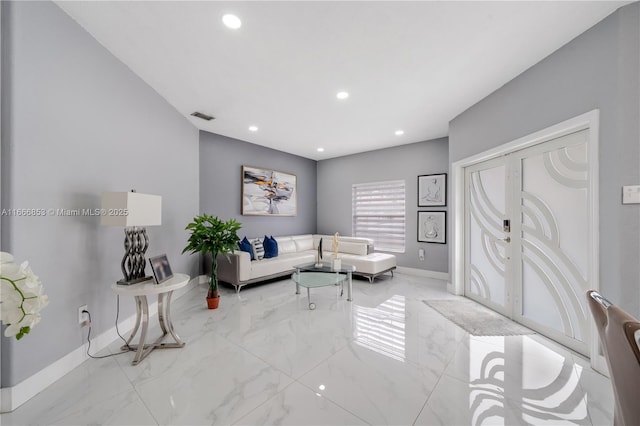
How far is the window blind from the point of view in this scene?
213 inches

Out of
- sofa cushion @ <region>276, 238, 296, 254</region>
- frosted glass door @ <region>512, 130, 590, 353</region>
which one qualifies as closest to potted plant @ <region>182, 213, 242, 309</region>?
sofa cushion @ <region>276, 238, 296, 254</region>

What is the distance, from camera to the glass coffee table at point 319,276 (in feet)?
11.1

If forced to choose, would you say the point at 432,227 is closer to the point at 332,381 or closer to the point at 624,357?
the point at 332,381

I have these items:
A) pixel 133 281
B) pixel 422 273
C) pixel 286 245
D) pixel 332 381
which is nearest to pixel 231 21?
pixel 133 281

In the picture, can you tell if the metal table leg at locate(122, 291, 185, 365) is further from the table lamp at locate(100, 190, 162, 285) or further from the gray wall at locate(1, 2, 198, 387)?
the gray wall at locate(1, 2, 198, 387)

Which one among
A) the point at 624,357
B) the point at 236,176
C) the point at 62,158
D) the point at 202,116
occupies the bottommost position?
the point at 624,357

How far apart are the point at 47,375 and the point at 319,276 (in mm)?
2819

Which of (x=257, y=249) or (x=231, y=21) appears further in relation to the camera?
(x=257, y=249)

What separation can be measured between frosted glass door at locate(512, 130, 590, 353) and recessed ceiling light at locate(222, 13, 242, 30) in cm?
304

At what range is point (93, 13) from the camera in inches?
74.9

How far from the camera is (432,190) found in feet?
16.1

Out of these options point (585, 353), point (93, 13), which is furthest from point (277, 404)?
point (93, 13)

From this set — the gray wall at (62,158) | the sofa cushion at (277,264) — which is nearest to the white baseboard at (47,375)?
the gray wall at (62,158)

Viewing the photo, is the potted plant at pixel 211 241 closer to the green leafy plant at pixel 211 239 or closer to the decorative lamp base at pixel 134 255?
the green leafy plant at pixel 211 239
